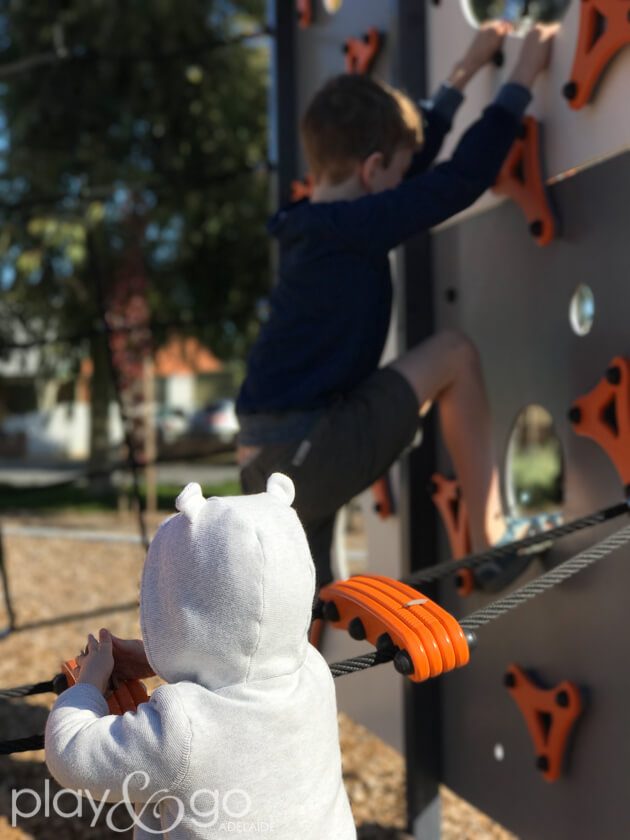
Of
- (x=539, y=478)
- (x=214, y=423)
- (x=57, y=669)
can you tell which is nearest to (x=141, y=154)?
(x=539, y=478)

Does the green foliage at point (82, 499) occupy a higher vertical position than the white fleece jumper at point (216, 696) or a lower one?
lower

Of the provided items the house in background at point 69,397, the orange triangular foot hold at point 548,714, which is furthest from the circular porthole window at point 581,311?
the house in background at point 69,397

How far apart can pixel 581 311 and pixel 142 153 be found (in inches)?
308

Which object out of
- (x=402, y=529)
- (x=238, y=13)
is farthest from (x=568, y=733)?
(x=238, y=13)

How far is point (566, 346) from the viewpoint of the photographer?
1794 millimetres

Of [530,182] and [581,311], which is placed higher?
[530,182]

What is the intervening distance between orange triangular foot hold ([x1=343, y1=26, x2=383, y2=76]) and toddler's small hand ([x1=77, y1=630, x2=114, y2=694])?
1735 mm

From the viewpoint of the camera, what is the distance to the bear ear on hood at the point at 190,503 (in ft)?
3.20

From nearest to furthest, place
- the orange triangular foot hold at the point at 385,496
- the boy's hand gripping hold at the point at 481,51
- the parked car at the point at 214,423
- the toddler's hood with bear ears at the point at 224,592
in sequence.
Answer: the toddler's hood with bear ears at the point at 224,592
the boy's hand gripping hold at the point at 481,51
the orange triangular foot hold at the point at 385,496
the parked car at the point at 214,423

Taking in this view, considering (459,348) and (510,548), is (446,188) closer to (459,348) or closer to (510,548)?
(459,348)

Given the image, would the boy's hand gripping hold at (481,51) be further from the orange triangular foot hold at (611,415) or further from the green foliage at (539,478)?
the green foliage at (539,478)

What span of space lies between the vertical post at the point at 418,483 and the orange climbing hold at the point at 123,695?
3.90 ft

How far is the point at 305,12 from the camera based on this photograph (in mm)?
2736

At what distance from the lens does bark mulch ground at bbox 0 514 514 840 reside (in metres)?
2.42
